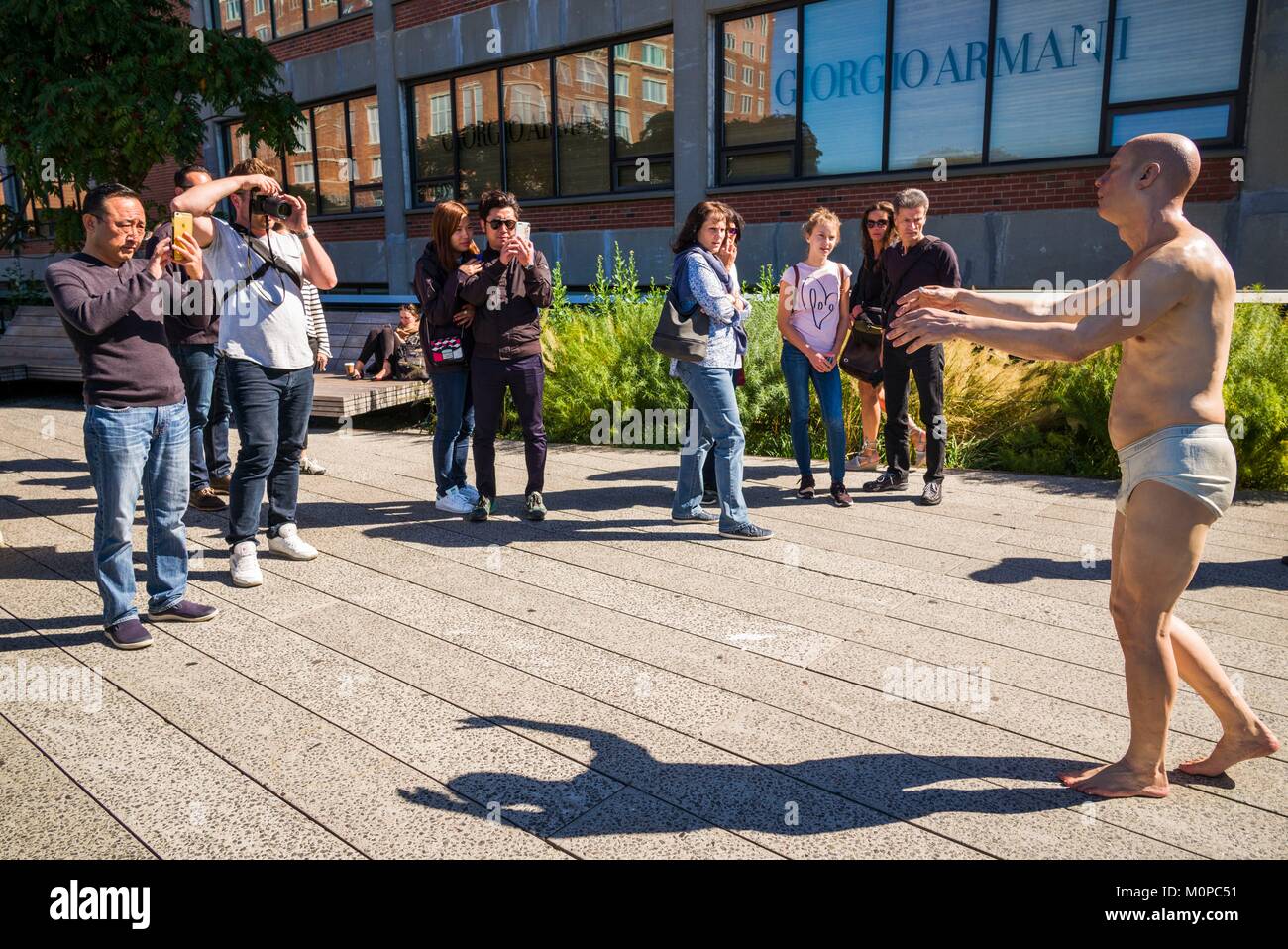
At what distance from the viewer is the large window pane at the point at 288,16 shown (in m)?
19.5

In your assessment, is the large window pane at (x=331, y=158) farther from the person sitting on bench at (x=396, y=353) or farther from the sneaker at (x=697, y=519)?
the sneaker at (x=697, y=519)

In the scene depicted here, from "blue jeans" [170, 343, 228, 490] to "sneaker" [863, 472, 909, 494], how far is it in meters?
4.91

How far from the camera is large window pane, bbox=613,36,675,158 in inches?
578

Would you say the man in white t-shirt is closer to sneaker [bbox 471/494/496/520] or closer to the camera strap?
the camera strap

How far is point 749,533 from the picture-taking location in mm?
5875

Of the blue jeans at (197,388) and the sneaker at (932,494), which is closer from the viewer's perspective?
the blue jeans at (197,388)

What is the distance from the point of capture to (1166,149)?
2707mm

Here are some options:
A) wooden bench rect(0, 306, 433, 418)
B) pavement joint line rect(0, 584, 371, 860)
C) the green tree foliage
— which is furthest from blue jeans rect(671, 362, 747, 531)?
the green tree foliage

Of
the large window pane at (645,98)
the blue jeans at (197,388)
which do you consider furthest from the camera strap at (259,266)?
the large window pane at (645,98)

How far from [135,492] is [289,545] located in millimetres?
1307

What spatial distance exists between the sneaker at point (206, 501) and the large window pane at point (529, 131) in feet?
36.5
